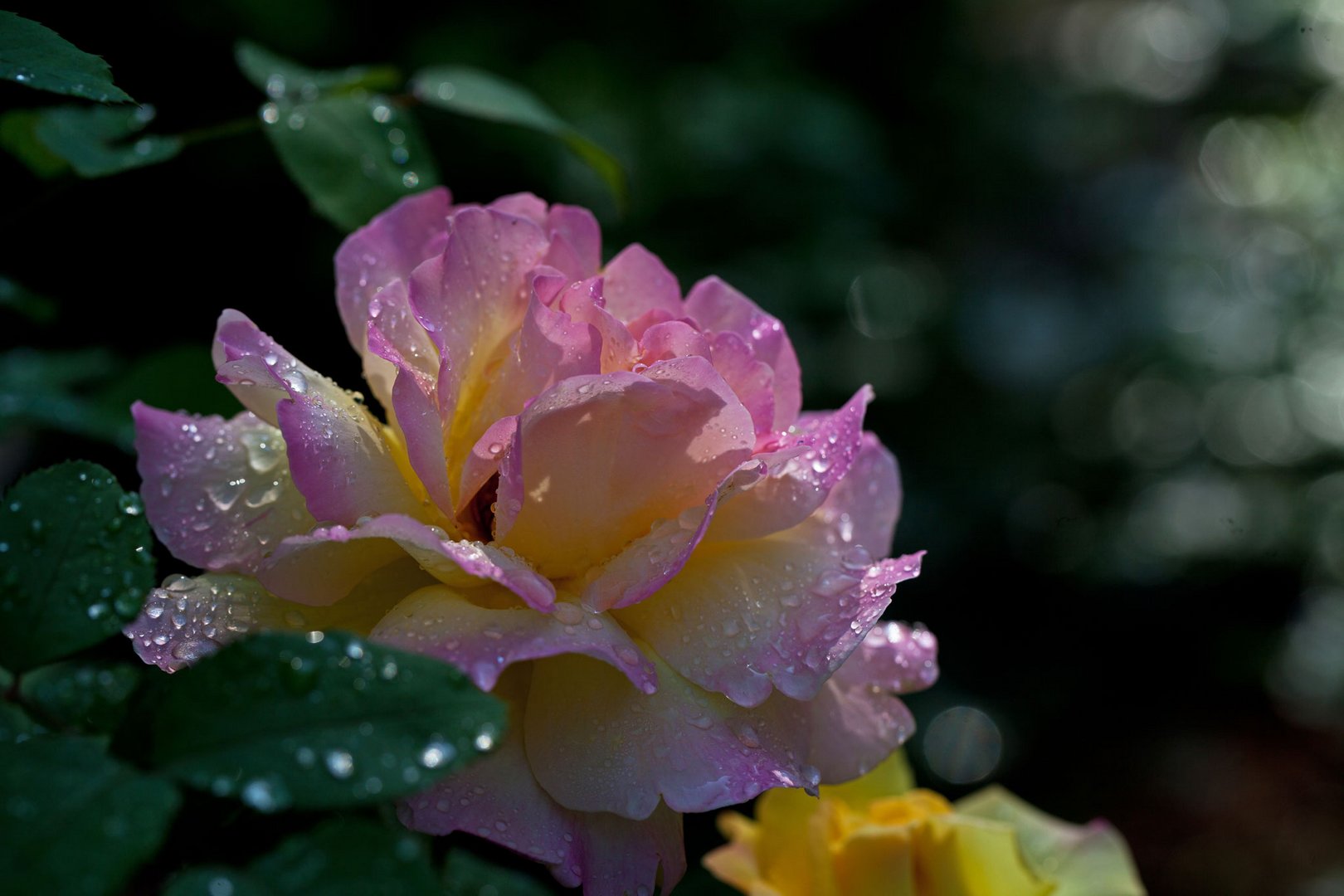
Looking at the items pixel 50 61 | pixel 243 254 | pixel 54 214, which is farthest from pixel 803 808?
pixel 243 254

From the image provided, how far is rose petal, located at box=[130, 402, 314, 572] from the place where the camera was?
364 millimetres

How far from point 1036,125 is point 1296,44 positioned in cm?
56

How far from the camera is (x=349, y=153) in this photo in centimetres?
54

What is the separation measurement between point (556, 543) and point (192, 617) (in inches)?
4.5

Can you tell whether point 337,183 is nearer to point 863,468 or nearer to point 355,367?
point 355,367

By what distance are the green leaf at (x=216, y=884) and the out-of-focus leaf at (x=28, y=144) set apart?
40cm

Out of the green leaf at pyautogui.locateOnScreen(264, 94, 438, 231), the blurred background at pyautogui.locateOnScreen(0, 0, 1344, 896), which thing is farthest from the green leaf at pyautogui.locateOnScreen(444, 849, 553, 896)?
the blurred background at pyautogui.locateOnScreen(0, 0, 1344, 896)

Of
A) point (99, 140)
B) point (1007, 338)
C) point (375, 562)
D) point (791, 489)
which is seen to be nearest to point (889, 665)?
point (791, 489)

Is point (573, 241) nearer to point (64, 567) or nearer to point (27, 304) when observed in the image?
point (64, 567)

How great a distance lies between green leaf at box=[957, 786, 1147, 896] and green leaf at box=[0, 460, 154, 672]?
37 cm

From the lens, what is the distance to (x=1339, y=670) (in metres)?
1.95

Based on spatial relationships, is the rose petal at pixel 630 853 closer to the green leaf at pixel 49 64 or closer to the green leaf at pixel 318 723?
the green leaf at pixel 318 723

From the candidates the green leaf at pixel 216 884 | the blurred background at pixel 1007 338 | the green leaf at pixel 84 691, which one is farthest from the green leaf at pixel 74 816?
the blurred background at pixel 1007 338

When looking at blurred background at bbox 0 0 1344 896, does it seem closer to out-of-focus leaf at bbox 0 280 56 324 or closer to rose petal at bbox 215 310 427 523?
out-of-focus leaf at bbox 0 280 56 324
